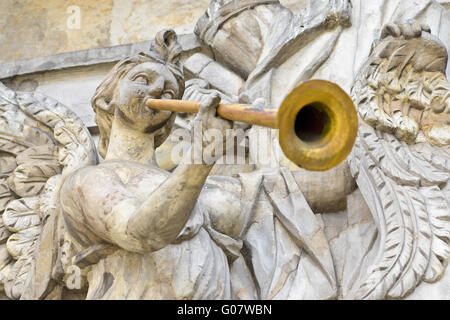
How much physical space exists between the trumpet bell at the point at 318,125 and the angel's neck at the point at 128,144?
0.82 metres

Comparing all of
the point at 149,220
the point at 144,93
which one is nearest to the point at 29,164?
the point at 144,93

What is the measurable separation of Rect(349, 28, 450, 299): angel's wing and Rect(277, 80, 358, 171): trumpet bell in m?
0.64

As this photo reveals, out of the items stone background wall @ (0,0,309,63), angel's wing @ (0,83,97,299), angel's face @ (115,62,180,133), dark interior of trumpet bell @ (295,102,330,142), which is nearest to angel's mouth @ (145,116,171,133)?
angel's face @ (115,62,180,133)

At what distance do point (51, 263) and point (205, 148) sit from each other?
939 mm

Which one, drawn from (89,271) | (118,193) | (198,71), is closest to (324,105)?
(118,193)

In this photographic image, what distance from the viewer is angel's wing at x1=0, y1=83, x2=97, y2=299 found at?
3.72 metres

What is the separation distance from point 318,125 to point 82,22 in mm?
2378

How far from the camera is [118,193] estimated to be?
3072mm

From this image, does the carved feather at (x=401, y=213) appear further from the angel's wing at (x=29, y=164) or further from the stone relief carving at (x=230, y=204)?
the angel's wing at (x=29, y=164)

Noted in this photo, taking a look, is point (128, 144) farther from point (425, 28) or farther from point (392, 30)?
point (425, 28)

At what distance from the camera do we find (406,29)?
3.55 m

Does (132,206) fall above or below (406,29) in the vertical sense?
below

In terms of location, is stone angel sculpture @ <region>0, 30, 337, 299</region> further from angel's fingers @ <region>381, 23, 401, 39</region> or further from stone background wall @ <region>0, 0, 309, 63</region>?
stone background wall @ <region>0, 0, 309, 63</region>

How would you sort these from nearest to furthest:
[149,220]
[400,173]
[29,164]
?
[149,220], [400,173], [29,164]
